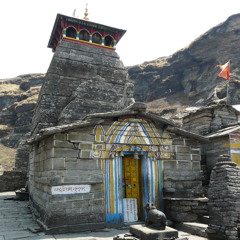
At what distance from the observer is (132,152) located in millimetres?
9750

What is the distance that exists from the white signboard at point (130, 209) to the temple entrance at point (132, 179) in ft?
1.04

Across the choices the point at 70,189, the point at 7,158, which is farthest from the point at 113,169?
the point at 7,158

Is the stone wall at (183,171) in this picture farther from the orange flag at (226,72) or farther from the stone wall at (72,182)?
the orange flag at (226,72)

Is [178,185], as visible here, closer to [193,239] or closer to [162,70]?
[193,239]

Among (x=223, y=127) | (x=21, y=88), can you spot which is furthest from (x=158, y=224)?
(x=21, y=88)

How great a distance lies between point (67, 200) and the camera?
8328 millimetres

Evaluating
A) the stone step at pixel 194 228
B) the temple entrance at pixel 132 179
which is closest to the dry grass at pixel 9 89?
the temple entrance at pixel 132 179

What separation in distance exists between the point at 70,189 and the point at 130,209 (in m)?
2.42

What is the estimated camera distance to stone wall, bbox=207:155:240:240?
6992 mm

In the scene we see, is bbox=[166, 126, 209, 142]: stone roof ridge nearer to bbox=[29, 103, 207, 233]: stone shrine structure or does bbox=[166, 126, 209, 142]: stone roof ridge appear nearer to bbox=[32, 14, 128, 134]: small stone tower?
bbox=[29, 103, 207, 233]: stone shrine structure

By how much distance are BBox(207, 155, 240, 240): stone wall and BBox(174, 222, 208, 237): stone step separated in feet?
1.48

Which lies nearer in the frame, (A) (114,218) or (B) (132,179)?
(A) (114,218)

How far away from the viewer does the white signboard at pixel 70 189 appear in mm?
8258

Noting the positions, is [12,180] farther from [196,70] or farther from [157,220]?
[196,70]
